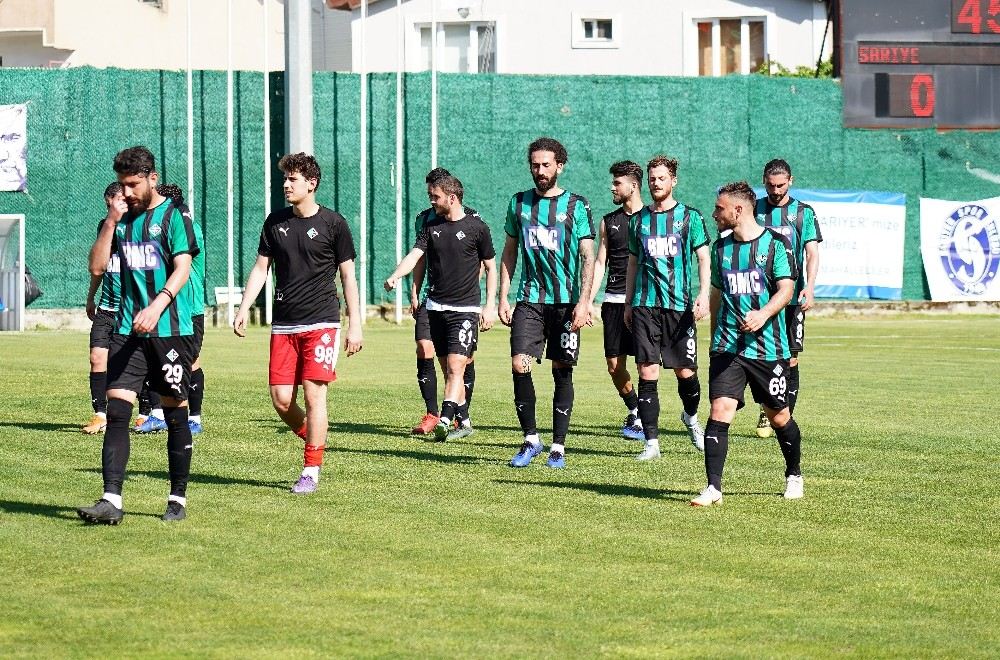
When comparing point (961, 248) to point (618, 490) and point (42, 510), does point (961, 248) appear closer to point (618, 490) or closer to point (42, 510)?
point (618, 490)

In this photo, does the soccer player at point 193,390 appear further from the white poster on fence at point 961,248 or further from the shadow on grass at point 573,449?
the white poster on fence at point 961,248

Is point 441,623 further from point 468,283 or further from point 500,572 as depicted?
point 468,283

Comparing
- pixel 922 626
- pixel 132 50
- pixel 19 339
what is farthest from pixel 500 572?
pixel 132 50

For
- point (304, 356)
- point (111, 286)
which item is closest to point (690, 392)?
point (304, 356)

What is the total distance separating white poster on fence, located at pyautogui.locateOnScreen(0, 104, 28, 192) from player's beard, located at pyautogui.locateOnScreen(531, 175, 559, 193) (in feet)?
63.7

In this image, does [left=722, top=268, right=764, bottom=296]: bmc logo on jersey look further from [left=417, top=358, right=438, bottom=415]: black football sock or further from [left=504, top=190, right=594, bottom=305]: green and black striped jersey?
[left=417, top=358, right=438, bottom=415]: black football sock

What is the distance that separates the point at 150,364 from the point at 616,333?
501 cm

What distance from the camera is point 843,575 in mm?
8266

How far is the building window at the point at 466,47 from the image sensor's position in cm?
4091

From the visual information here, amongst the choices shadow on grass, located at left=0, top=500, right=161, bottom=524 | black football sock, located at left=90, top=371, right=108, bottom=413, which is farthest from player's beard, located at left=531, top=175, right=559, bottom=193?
black football sock, located at left=90, top=371, right=108, bottom=413

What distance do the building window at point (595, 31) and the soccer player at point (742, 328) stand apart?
31.1 meters

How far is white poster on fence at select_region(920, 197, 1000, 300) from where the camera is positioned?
3519cm

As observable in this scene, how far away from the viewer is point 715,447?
10320 millimetres

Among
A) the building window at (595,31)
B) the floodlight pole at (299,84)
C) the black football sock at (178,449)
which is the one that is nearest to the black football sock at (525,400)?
the black football sock at (178,449)
